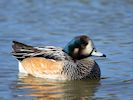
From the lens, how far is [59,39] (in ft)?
50.4

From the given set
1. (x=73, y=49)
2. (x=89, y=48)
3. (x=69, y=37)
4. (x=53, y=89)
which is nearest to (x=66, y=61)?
(x=73, y=49)

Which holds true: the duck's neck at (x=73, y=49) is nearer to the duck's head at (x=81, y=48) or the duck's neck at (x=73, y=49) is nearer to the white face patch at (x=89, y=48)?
the duck's head at (x=81, y=48)

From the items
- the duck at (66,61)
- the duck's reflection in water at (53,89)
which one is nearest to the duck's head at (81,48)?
the duck at (66,61)

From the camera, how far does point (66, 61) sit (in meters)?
12.4

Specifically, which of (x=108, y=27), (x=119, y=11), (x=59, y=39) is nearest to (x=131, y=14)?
(x=119, y=11)

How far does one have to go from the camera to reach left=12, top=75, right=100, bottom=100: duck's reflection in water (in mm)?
11055

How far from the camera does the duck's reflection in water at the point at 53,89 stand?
435 inches

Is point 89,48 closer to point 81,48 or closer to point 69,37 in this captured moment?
point 81,48

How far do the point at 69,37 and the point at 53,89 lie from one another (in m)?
4.06

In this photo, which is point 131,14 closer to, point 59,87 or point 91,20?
point 91,20

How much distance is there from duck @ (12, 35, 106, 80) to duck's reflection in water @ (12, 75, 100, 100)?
139 mm

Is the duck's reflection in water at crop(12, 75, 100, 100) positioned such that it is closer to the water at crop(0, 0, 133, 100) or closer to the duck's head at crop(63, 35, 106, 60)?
the water at crop(0, 0, 133, 100)

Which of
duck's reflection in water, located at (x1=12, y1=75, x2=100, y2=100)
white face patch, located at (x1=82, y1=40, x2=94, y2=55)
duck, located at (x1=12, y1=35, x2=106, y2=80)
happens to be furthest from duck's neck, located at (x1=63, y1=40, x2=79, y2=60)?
duck's reflection in water, located at (x1=12, y1=75, x2=100, y2=100)

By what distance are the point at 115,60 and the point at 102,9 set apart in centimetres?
565
